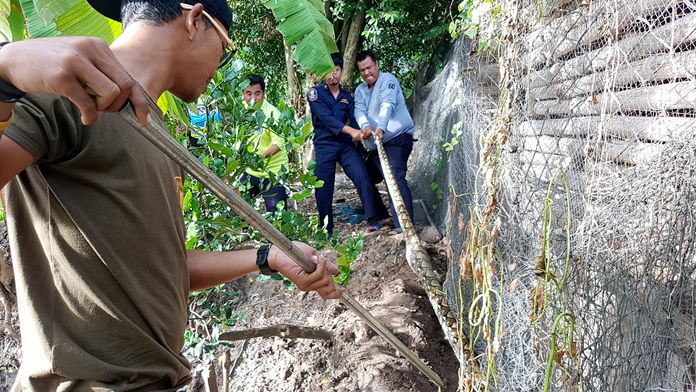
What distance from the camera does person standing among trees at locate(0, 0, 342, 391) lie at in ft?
4.31

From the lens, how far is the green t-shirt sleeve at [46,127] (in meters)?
1.18

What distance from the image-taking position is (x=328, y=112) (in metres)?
6.22

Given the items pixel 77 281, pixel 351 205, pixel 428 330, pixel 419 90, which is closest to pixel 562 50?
pixel 428 330

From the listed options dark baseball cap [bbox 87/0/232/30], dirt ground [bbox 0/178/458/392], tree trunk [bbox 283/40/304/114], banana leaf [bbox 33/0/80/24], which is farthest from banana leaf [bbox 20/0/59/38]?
tree trunk [bbox 283/40/304/114]

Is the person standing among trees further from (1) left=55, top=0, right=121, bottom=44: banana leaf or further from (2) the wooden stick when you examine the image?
(2) the wooden stick

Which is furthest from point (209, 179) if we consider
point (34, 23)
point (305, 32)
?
point (305, 32)

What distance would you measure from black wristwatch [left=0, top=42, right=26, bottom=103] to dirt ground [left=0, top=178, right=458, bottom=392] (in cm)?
206

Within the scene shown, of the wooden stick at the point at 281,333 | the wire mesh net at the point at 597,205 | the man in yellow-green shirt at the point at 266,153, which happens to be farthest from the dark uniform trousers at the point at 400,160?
the wire mesh net at the point at 597,205

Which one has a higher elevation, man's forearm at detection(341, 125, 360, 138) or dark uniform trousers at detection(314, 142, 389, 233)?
man's forearm at detection(341, 125, 360, 138)

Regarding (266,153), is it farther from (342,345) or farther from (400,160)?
(400,160)

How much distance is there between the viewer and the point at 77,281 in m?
1.40

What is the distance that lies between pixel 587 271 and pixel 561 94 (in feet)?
2.96

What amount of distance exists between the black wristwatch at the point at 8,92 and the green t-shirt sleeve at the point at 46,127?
0.17 meters

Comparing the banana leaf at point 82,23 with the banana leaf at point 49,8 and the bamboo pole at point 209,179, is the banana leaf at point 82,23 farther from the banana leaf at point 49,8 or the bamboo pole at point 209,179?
the bamboo pole at point 209,179
